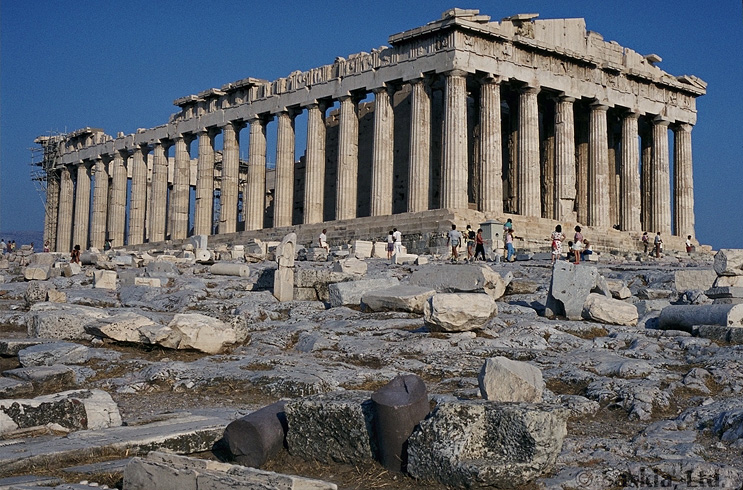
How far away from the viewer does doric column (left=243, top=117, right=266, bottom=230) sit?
4397 cm

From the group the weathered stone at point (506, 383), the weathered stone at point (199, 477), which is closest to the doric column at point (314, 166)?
the weathered stone at point (506, 383)

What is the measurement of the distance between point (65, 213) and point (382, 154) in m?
30.0

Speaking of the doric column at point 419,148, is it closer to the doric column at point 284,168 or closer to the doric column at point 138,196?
the doric column at point 284,168

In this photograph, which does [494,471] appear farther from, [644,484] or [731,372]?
[731,372]

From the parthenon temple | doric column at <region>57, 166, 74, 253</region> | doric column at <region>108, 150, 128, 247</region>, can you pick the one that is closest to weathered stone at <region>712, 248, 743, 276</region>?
the parthenon temple

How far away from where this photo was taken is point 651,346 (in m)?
12.2

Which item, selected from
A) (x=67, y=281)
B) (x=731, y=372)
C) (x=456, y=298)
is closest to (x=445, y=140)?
(x=67, y=281)

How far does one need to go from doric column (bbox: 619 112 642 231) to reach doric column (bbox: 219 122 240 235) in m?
19.4

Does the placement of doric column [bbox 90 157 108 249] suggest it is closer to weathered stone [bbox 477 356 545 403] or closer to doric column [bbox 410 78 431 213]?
doric column [bbox 410 78 431 213]

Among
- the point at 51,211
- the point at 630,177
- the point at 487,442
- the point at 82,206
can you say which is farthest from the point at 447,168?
the point at 51,211

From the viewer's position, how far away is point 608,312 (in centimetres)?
1455

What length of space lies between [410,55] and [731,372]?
27898 mm

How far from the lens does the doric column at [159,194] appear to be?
163ft

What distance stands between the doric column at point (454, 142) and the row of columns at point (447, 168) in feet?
0.13
